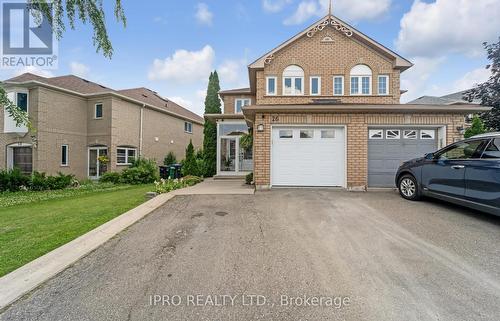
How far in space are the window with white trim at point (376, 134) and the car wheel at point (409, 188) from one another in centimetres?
208

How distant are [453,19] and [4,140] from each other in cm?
2574

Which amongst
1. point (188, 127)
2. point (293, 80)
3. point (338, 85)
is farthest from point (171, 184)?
point (188, 127)

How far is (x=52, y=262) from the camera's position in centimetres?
339

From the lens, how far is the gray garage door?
866 centimetres

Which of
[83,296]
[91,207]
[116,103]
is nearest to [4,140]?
[116,103]

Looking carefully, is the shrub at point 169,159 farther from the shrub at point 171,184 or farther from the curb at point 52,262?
the curb at point 52,262

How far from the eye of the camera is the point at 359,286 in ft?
9.21

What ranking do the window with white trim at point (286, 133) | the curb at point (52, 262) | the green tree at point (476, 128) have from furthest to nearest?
1. the green tree at point (476, 128)
2. the window with white trim at point (286, 133)
3. the curb at point (52, 262)

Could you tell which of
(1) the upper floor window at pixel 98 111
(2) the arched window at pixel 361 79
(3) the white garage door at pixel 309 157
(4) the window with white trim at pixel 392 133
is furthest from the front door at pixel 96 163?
(4) the window with white trim at pixel 392 133

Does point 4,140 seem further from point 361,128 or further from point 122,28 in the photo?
point 361,128

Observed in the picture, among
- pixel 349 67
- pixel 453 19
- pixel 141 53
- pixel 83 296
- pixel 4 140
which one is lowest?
pixel 83 296

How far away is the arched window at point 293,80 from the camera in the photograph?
11.7m

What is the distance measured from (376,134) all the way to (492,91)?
10.9 m

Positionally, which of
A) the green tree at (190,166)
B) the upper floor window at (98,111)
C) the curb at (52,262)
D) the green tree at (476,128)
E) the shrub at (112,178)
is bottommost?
the curb at (52,262)
